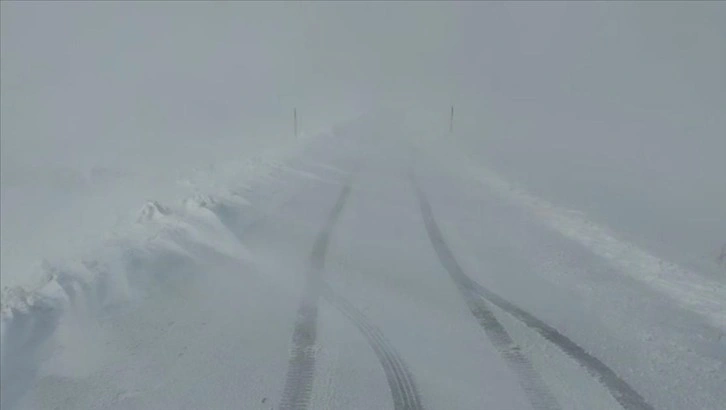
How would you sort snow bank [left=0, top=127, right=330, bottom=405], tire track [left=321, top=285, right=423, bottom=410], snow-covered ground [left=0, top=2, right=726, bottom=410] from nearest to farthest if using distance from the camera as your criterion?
1. tire track [left=321, top=285, right=423, bottom=410]
2. snow-covered ground [left=0, top=2, right=726, bottom=410]
3. snow bank [left=0, top=127, right=330, bottom=405]

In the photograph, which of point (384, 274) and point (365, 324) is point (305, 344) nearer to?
point (365, 324)

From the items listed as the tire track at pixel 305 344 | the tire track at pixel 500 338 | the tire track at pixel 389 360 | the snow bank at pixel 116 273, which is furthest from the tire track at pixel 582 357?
the snow bank at pixel 116 273

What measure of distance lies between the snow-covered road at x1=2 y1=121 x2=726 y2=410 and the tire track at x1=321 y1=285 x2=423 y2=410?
Result: 0.07 feet

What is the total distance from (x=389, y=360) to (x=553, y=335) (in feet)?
6.52

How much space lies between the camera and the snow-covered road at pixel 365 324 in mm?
5082

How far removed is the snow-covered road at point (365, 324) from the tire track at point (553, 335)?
0.03m

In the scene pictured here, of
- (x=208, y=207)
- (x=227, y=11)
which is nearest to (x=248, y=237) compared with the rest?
(x=208, y=207)

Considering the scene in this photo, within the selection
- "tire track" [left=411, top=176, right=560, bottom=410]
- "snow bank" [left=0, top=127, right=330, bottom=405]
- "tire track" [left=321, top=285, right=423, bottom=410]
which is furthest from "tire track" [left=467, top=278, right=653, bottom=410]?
"snow bank" [left=0, top=127, right=330, bottom=405]

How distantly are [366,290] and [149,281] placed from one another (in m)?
2.97

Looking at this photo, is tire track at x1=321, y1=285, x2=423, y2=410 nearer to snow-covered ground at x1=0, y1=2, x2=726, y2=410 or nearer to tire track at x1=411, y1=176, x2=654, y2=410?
snow-covered ground at x1=0, y1=2, x2=726, y2=410

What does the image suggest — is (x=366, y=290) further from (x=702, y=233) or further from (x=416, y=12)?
(x=416, y=12)

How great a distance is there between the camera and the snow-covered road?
508 cm

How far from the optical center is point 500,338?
6.15 m

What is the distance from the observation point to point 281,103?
6431 cm
